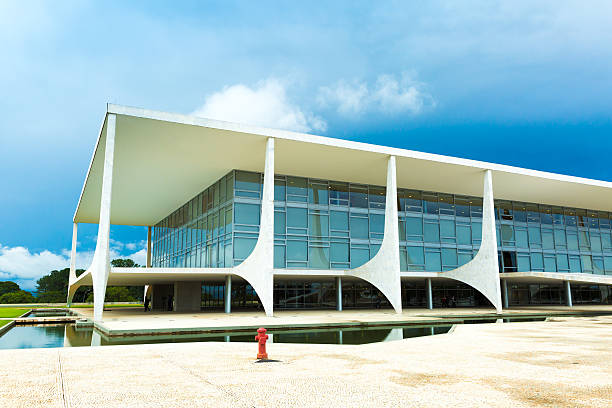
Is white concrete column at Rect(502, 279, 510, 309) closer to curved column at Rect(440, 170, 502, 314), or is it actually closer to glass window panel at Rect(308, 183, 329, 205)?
curved column at Rect(440, 170, 502, 314)

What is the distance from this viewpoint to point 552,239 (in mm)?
40969

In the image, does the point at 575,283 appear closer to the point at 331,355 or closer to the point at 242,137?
the point at 242,137

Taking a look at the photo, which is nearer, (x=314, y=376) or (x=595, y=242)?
(x=314, y=376)

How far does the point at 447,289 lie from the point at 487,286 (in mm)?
6503

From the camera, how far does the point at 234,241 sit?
28.3 metres

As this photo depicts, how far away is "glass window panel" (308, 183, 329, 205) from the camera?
31.3 meters

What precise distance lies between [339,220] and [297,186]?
3733mm

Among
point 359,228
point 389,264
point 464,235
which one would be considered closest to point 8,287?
point 359,228

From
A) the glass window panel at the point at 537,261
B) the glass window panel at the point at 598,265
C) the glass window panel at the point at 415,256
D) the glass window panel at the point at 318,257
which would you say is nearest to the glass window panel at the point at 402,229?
the glass window panel at the point at 415,256

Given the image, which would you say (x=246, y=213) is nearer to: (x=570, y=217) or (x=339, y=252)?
(x=339, y=252)

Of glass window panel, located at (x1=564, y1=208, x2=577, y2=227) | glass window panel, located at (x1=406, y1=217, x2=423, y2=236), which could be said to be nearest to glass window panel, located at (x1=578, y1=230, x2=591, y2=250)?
glass window panel, located at (x1=564, y1=208, x2=577, y2=227)

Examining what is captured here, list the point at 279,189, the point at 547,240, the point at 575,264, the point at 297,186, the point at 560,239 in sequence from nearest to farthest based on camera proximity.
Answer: the point at 279,189 → the point at 297,186 → the point at 547,240 → the point at 560,239 → the point at 575,264

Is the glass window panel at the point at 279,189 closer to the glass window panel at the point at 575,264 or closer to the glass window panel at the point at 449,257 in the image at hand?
the glass window panel at the point at 449,257

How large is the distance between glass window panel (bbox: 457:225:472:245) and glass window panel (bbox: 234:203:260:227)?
1690 centimetres
